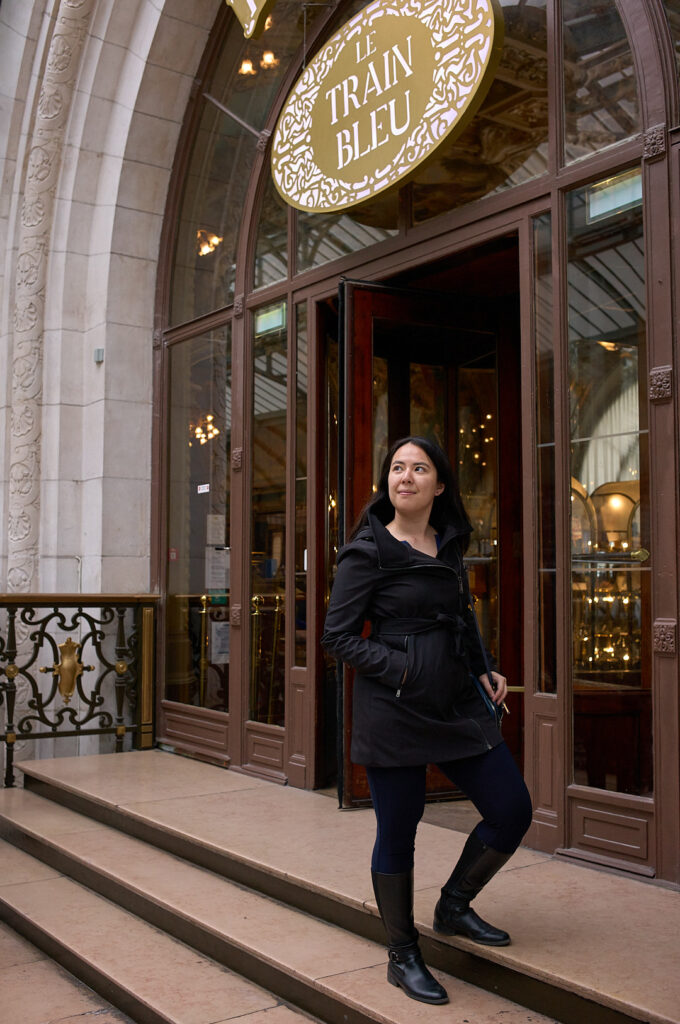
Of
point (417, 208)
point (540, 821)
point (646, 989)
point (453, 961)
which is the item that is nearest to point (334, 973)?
point (453, 961)

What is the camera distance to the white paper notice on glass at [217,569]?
6.86 metres

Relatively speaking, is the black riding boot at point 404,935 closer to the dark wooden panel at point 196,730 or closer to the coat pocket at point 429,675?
the coat pocket at point 429,675

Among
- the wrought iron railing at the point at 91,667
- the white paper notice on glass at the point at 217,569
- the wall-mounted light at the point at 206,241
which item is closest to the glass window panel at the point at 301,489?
the white paper notice on glass at the point at 217,569

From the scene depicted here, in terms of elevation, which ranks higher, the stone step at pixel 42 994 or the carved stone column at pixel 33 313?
the carved stone column at pixel 33 313

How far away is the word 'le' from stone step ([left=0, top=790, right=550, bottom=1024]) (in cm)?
362

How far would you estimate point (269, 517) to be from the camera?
254 inches

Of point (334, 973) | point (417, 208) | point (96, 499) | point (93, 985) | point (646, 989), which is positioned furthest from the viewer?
point (96, 499)

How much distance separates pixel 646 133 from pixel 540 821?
9.61ft

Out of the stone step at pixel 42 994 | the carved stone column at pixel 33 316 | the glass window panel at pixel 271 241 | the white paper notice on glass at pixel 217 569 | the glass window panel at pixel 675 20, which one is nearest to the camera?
the stone step at pixel 42 994

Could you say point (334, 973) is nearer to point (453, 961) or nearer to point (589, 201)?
point (453, 961)

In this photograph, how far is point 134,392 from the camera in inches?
305

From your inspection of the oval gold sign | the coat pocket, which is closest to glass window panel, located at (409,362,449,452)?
the oval gold sign

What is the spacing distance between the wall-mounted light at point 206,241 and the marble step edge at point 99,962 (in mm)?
4482

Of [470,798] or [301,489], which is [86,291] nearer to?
[301,489]
